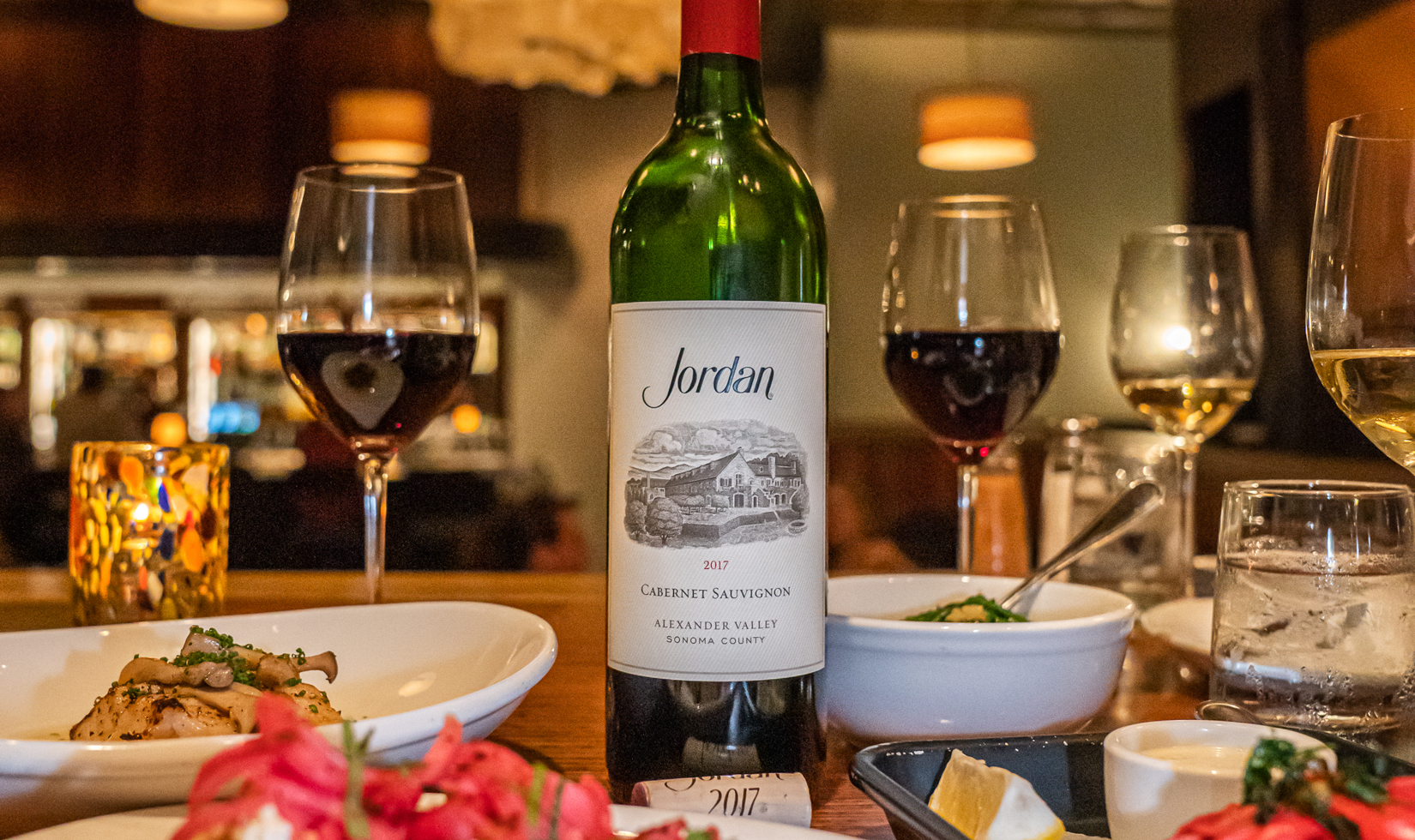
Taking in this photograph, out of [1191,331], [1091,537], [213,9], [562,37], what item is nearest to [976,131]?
[562,37]

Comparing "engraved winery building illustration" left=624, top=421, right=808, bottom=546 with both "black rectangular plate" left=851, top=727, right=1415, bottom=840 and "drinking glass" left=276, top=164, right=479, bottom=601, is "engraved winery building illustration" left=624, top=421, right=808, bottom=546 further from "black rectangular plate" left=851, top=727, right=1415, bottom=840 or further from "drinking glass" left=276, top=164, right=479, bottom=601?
"drinking glass" left=276, top=164, right=479, bottom=601

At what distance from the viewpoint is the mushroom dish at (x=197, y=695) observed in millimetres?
524

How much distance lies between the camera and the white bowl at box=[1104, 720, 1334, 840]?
43 cm

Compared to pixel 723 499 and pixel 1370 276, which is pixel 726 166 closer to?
pixel 723 499

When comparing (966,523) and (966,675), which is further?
(966,523)

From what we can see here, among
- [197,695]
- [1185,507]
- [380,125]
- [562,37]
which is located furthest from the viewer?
[380,125]

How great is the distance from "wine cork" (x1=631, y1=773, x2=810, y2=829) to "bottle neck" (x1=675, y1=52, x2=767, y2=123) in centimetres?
35

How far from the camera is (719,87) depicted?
0.63 metres

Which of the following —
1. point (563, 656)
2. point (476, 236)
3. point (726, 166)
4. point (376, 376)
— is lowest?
point (563, 656)

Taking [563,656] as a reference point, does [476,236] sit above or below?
above

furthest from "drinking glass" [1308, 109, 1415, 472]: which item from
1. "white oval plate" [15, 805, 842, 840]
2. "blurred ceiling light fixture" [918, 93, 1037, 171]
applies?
"blurred ceiling light fixture" [918, 93, 1037, 171]

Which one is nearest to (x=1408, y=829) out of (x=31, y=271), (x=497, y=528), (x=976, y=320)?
(x=976, y=320)

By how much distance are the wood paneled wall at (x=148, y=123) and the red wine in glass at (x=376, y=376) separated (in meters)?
3.62

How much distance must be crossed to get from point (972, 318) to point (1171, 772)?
0.51 metres
